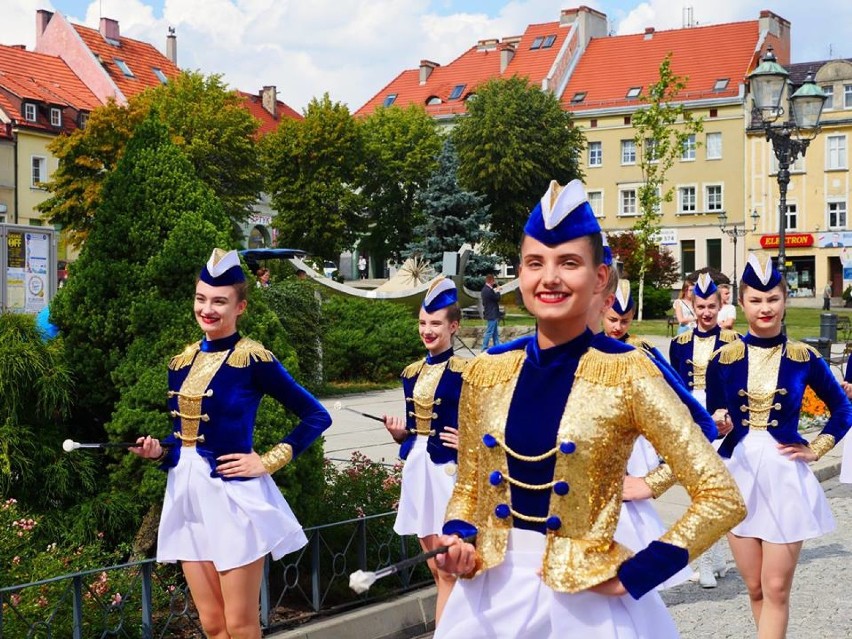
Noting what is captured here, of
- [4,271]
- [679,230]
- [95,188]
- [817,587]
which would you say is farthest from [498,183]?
[817,587]

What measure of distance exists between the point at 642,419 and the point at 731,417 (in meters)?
3.39

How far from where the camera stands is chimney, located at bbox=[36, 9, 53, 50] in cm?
7081

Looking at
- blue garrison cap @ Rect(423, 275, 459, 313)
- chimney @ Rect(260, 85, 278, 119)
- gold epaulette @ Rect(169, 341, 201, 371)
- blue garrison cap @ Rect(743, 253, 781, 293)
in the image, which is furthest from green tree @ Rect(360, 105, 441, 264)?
gold epaulette @ Rect(169, 341, 201, 371)

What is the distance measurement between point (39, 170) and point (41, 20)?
17.3 m

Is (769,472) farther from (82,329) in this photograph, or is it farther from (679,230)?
(679,230)

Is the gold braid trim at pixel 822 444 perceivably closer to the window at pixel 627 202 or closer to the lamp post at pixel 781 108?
the lamp post at pixel 781 108

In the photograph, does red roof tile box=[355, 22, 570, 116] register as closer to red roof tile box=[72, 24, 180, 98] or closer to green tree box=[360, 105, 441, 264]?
green tree box=[360, 105, 441, 264]

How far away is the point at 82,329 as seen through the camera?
7.50 m

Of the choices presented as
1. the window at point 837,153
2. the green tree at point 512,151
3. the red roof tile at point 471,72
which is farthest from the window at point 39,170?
the window at point 837,153

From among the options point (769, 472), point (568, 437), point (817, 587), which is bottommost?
point (817, 587)

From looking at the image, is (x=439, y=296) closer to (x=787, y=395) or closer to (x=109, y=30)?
(x=787, y=395)

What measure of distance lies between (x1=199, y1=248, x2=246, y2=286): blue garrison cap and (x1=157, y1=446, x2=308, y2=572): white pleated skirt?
2.52 feet

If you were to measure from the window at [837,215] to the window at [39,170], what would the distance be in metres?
43.5

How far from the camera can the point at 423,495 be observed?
6785 mm
